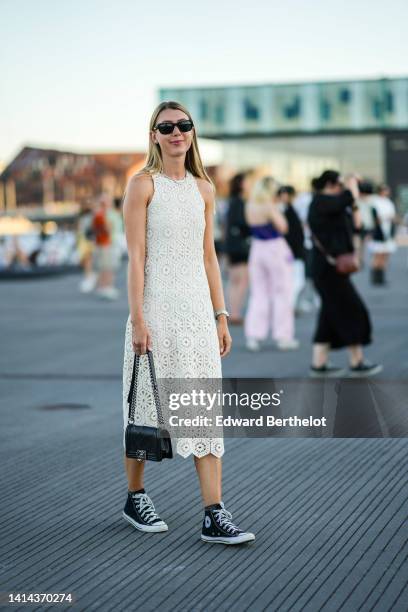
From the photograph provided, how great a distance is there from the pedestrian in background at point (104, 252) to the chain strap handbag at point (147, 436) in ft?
50.2

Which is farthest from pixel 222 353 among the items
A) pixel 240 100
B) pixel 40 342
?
pixel 240 100

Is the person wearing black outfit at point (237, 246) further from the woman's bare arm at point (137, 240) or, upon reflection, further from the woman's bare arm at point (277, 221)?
the woman's bare arm at point (137, 240)

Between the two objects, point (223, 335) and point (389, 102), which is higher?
point (389, 102)

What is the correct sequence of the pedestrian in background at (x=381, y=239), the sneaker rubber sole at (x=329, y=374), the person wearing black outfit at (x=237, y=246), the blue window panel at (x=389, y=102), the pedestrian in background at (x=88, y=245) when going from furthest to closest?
the blue window panel at (x=389, y=102), the pedestrian in background at (x=88, y=245), the pedestrian in background at (x=381, y=239), the person wearing black outfit at (x=237, y=246), the sneaker rubber sole at (x=329, y=374)

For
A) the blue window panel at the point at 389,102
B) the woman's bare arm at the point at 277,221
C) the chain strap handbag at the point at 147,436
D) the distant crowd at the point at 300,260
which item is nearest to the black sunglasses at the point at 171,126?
the chain strap handbag at the point at 147,436

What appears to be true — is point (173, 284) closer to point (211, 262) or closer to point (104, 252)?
point (211, 262)

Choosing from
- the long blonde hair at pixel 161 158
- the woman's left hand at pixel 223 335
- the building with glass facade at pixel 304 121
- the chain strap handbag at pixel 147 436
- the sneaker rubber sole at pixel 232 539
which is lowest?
the sneaker rubber sole at pixel 232 539

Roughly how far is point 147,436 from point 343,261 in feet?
16.8

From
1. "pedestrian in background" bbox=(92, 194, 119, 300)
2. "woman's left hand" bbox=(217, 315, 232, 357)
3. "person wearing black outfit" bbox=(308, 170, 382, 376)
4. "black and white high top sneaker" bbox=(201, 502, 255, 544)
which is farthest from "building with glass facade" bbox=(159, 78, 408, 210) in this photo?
"black and white high top sneaker" bbox=(201, 502, 255, 544)

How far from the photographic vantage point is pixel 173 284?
530cm

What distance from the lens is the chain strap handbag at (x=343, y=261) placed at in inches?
396

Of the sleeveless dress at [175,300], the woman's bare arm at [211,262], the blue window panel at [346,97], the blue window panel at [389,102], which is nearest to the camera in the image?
the sleeveless dress at [175,300]

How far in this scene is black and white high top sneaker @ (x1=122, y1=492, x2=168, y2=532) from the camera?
5492 millimetres

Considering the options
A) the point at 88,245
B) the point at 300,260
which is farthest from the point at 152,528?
the point at 88,245
